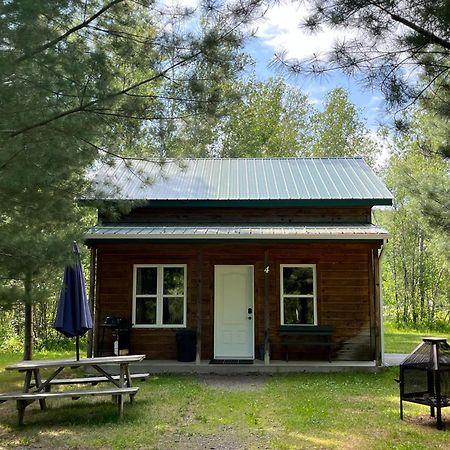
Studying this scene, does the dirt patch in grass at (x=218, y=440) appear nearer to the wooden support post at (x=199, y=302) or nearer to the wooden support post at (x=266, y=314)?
the wooden support post at (x=266, y=314)

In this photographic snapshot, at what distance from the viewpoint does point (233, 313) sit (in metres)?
11.5

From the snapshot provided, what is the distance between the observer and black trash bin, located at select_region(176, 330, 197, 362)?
10889mm

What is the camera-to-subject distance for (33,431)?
21.0 ft

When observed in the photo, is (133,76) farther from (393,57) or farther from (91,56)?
(393,57)

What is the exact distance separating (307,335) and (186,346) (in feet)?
8.26

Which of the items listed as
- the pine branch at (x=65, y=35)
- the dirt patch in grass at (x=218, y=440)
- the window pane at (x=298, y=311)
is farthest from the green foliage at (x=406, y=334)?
the pine branch at (x=65, y=35)

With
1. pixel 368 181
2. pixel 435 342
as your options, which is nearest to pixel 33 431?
pixel 435 342

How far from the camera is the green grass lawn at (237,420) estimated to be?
5789 mm

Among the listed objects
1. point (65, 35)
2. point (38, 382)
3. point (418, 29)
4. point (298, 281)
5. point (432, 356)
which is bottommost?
point (38, 382)

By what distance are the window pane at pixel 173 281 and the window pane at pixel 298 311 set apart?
7.51 ft

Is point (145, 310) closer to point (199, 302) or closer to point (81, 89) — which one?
point (199, 302)

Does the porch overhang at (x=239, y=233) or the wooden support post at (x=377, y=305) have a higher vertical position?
the porch overhang at (x=239, y=233)

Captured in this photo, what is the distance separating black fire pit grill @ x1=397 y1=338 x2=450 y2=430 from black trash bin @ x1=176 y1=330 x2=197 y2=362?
5.14m

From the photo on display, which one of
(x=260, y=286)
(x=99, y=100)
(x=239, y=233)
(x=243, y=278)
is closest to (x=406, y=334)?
(x=260, y=286)
